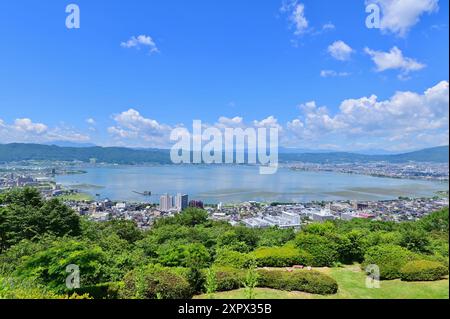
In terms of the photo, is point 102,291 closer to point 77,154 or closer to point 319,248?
point 319,248

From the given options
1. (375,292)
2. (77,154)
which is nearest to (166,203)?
(375,292)

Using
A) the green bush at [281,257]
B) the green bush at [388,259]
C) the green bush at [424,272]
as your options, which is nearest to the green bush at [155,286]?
the green bush at [281,257]

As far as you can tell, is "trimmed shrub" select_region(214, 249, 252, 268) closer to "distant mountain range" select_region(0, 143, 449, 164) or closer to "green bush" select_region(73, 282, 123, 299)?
"green bush" select_region(73, 282, 123, 299)

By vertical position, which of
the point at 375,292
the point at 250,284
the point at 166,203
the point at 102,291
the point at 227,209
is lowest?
the point at 227,209

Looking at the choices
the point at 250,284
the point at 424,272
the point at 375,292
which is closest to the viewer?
the point at 250,284
